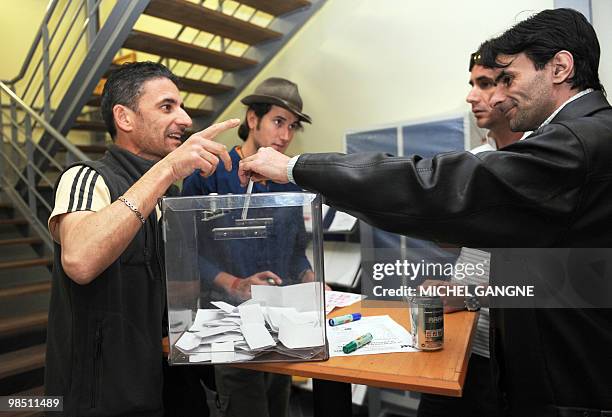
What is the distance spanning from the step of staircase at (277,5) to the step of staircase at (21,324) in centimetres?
235

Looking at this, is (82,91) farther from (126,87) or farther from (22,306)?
(126,87)

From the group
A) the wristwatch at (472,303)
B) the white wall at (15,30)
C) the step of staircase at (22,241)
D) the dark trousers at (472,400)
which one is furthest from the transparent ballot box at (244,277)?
the white wall at (15,30)

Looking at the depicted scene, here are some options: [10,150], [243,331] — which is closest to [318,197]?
[243,331]

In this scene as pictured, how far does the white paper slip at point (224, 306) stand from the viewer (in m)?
1.01

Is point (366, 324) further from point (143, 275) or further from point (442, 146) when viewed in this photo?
point (442, 146)

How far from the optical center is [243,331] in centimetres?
98

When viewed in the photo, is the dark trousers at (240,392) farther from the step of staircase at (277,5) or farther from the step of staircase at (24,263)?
the step of staircase at (277,5)

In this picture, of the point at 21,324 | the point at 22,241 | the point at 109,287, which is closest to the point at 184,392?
the point at 109,287

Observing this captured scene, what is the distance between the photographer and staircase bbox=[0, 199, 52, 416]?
2408 mm

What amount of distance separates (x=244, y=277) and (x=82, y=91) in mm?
2432

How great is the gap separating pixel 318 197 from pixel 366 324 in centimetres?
44

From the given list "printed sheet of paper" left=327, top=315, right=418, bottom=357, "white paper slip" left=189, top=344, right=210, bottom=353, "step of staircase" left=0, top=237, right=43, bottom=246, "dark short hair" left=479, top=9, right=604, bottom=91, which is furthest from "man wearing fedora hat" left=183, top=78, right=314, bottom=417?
"step of staircase" left=0, top=237, right=43, bottom=246

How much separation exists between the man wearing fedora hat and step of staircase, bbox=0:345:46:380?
1310mm

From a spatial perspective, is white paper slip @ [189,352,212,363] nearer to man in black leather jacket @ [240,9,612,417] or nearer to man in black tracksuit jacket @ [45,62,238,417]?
man in black tracksuit jacket @ [45,62,238,417]
